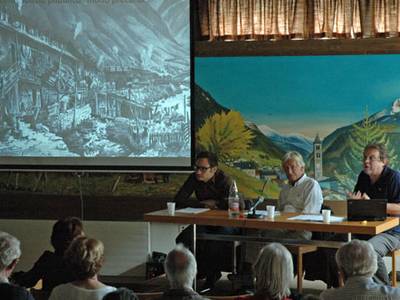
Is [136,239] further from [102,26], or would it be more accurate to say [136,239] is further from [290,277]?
[290,277]

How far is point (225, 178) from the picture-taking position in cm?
659

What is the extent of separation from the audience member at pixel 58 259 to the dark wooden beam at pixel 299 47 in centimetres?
350

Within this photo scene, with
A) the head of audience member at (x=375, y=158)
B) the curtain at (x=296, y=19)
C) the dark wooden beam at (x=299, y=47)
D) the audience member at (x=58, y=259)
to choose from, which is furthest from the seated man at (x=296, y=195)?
the audience member at (x=58, y=259)

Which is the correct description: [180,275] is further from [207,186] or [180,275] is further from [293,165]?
[207,186]

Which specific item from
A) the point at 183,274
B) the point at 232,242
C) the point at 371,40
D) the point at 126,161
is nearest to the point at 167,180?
the point at 126,161

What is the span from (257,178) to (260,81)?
0.95 m

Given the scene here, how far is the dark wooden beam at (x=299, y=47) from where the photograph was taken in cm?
723

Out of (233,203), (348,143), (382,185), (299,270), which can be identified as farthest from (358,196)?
(348,143)

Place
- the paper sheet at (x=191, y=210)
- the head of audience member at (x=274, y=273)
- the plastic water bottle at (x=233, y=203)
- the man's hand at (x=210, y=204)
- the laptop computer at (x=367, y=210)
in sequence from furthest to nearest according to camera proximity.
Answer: the man's hand at (x=210, y=204) → the paper sheet at (x=191, y=210) → the plastic water bottle at (x=233, y=203) → the laptop computer at (x=367, y=210) → the head of audience member at (x=274, y=273)

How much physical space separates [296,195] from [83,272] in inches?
117

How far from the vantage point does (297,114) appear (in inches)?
291

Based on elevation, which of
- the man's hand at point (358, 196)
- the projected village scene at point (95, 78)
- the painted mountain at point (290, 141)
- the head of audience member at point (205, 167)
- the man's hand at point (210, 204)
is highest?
the projected village scene at point (95, 78)

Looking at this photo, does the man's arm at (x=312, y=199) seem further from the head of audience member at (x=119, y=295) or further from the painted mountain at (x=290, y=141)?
the head of audience member at (x=119, y=295)

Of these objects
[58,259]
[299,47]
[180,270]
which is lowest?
[58,259]
